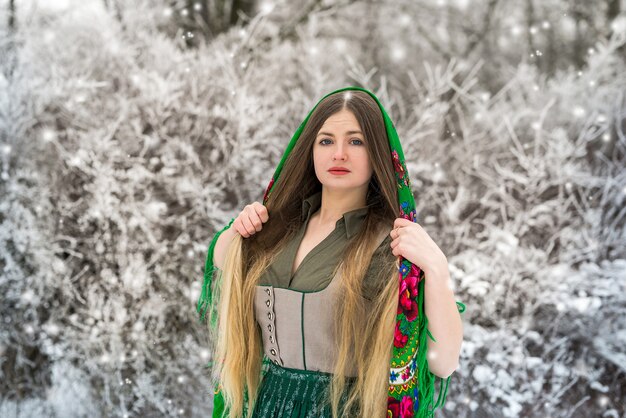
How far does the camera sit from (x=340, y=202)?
1354 mm

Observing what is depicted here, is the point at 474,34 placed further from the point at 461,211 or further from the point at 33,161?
the point at 33,161

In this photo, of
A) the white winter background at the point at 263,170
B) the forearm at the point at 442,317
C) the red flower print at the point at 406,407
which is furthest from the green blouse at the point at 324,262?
the white winter background at the point at 263,170

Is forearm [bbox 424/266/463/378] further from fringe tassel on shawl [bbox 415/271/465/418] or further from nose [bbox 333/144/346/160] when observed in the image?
nose [bbox 333/144/346/160]

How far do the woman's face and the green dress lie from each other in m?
0.08

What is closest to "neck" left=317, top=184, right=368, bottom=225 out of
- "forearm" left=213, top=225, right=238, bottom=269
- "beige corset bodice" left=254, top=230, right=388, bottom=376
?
"beige corset bodice" left=254, top=230, right=388, bottom=376

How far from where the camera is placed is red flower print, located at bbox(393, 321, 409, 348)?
116cm

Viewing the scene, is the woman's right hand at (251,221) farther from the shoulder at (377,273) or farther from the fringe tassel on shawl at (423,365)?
the fringe tassel on shawl at (423,365)

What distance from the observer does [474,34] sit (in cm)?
234

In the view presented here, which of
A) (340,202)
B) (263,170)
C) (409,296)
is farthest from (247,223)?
(263,170)

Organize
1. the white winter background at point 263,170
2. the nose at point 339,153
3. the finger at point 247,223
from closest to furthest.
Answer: the nose at point 339,153 < the finger at point 247,223 < the white winter background at point 263,170

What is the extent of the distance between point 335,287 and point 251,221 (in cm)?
29

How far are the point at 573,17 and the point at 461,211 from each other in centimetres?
88

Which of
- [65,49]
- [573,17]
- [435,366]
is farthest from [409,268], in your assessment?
[65,49]

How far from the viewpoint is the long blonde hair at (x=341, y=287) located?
3.89 feet
